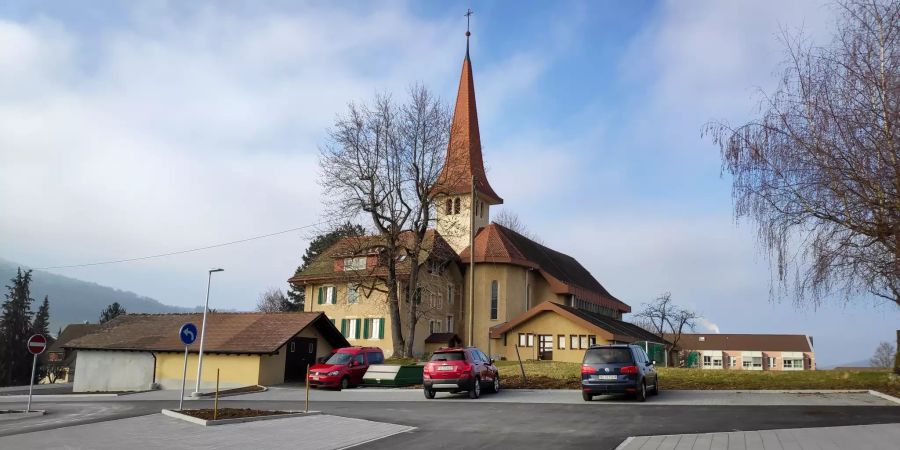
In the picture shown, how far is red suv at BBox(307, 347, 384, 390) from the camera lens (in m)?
27.7

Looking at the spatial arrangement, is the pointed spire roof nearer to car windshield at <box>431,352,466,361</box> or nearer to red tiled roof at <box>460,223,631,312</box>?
red tiled roof at <box>460,223,631,312</box>

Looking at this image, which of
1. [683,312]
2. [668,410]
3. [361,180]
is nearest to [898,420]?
[668,410]

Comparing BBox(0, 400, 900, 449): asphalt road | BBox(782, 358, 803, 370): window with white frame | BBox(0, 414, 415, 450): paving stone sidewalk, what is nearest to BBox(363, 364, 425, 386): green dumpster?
BBox(0, 400, 900, 449): asphalt road

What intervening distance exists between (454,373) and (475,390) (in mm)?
1060

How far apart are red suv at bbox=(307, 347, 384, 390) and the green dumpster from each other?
615 mm

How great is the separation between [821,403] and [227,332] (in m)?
26.9

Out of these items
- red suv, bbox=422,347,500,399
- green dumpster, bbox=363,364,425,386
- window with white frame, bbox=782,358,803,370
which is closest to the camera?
red suv, bbox=422,347,500,399

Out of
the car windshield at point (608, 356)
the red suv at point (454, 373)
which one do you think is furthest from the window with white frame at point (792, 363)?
the car windshield at point (608, 356)

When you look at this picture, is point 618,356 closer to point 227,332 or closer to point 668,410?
point 668,410

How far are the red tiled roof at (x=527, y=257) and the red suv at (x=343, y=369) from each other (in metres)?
23.6

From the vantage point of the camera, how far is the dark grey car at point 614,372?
18875 millimetres

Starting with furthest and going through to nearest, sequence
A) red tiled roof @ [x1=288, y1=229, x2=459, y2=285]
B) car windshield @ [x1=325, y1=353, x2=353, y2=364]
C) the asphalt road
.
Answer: red tiled roof @ [x1=288, y1=229, x2=459, y2=285]
car windshield @ [x1=325, y1=353, x2=353, y2=364]
the asphalt road

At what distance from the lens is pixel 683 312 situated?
Answer: 67.5 meters

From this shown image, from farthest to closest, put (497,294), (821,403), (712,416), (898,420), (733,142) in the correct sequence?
(497,294)
(821,403)
(712,416)
(898,420)
(733,142)
